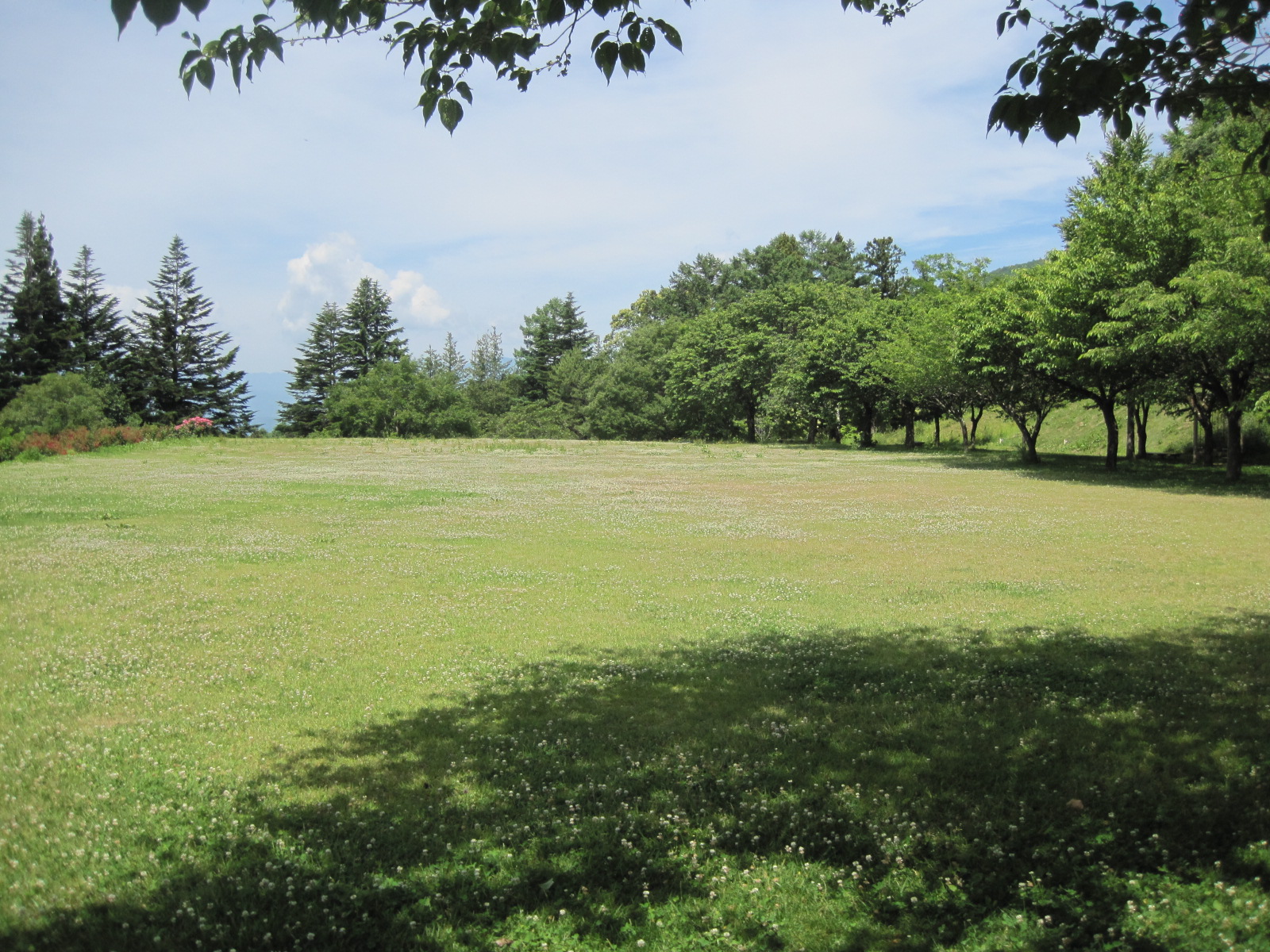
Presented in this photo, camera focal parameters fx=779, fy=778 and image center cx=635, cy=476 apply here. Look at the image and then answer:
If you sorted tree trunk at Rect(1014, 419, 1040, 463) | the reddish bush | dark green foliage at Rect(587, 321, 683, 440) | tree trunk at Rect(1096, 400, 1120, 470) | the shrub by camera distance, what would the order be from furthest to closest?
dark green foliage at Rect(587, 321, 683, 440)
the shrub
the reddish bush
tree trunk at Rect(1014, 419, 1040, 463)
tree trunk at Rect(1096, 400, 1120, 470)

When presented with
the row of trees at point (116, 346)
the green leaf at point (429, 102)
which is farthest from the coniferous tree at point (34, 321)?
the green leaf at point (429, 102)

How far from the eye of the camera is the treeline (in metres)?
26.8

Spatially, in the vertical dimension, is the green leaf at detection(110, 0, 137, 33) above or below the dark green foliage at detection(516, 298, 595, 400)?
below

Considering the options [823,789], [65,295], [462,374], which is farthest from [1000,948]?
[462,374]

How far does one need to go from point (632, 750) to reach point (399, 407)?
79.6 meters

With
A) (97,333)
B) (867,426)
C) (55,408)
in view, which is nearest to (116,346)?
(97,333)

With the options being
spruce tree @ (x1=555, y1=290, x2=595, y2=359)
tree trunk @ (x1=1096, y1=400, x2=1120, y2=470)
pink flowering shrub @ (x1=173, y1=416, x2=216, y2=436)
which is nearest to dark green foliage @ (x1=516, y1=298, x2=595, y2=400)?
spruce tree @ (x1=555, y1=290, x2=595, y2=359)

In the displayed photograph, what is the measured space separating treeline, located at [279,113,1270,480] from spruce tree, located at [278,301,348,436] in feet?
0.76

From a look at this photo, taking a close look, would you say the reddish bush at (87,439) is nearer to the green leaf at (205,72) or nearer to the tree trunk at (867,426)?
the green leaf at (205,72)

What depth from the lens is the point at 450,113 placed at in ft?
20.2

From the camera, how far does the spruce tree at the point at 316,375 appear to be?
9762cm

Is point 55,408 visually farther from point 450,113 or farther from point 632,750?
point 632,750

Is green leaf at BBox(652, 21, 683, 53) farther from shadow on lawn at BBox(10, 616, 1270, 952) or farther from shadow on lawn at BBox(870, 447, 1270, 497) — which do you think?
shadow on lawn at BBox(870, 447, 1270, 497)

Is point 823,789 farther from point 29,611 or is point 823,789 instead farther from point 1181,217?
point 1181,217
